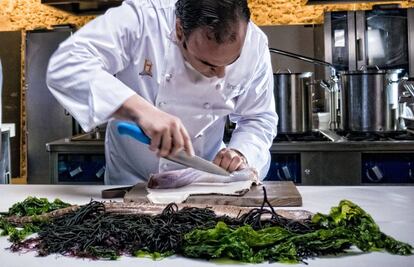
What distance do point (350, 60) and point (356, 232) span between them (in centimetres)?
413

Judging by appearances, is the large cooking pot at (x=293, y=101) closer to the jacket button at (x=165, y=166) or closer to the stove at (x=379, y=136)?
the stove at (x=379, y=136)

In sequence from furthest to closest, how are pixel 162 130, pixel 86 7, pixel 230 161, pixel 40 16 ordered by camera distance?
pixel 40 16 → pixel 86 7 → pixel 230 161 → pixel 162 130

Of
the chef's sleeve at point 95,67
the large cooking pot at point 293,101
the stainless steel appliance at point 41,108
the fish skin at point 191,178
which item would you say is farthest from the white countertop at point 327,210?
the stainless steel appliance at point 41,108

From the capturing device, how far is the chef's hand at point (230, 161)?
5.65ft

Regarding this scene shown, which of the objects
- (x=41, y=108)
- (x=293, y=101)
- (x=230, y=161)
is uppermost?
(x=41, y=108)

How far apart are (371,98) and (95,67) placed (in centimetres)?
178

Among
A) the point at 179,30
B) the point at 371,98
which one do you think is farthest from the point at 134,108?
the point at 371,98

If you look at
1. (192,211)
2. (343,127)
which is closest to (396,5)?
(343,127)

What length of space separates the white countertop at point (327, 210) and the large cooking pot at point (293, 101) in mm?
Result: 1296

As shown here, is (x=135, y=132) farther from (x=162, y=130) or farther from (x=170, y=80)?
(x=170, y=80)

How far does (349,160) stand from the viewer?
2.80m

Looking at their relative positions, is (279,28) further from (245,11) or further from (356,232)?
(356,232)

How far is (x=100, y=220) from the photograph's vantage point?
1.15 meters

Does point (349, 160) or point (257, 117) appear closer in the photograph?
point (257, 117)
